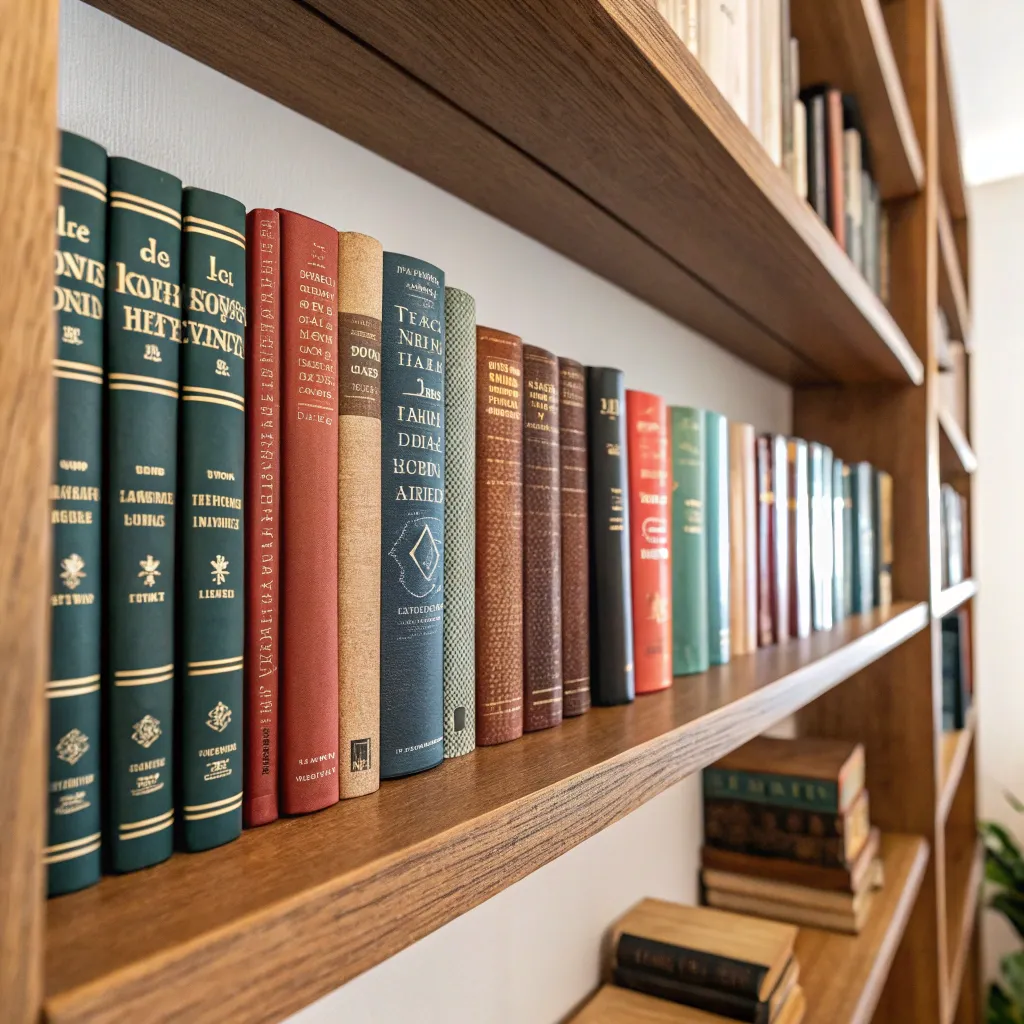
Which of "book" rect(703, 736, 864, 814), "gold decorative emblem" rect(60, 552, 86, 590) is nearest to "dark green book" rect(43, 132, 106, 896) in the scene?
"gold decorative emblem" rect(60, 552, 86, 590)

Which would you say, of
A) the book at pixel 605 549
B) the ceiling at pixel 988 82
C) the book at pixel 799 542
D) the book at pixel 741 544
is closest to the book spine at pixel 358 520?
the book at pixel 605 549

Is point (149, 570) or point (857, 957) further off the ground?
point (149, 570)

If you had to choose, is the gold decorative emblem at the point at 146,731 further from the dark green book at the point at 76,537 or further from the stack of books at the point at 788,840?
the stack of books at the point at 788,840

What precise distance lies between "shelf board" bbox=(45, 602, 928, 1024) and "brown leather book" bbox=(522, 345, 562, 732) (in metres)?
0.03

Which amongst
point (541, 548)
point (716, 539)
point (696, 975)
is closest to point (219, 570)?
point (541, 548)

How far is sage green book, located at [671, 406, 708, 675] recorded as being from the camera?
2.34ft

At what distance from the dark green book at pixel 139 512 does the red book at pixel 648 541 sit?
39 centimetres

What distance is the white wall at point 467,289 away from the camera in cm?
44

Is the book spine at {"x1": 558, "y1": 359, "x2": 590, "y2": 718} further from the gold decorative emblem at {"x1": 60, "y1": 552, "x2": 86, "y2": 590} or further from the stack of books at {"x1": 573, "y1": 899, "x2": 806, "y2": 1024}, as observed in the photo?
the stack of books at {"x1": 573, "y1": 899, "x2": 806, "y2": 1024}

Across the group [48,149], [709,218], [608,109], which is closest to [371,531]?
[48,149]

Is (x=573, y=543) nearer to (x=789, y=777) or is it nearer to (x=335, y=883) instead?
(x=335, y=883)

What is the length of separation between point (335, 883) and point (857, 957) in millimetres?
939

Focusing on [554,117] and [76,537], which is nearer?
[76,537]

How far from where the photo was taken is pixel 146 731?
0.29 meters
